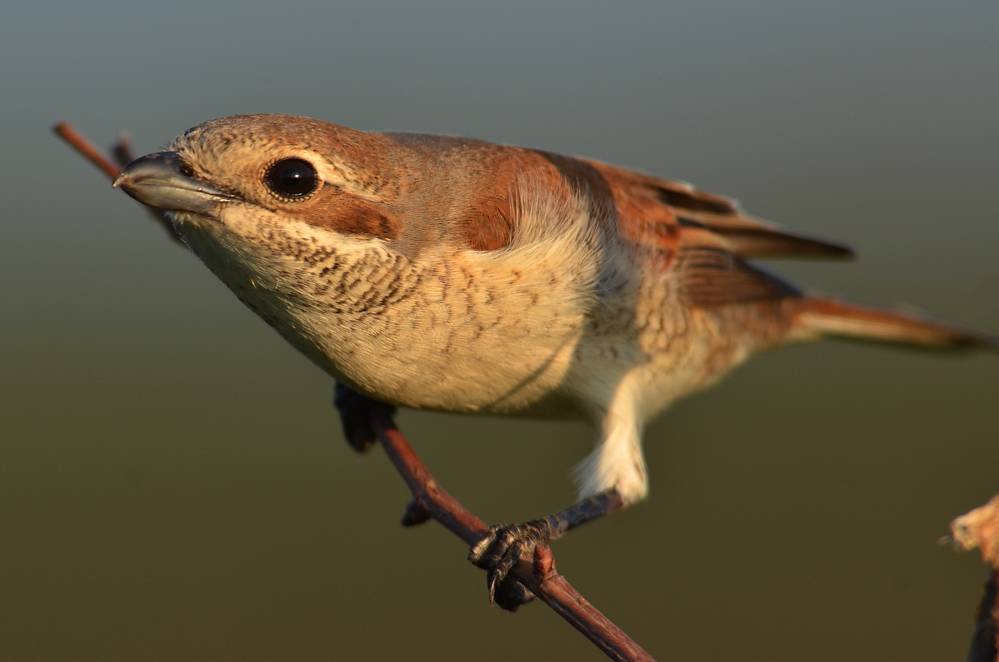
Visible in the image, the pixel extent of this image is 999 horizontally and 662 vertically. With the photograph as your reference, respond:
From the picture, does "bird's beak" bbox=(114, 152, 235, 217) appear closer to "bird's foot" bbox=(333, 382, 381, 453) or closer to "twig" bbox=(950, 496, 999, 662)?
"bird's foot" bbox=(333, 382, 381, 453)

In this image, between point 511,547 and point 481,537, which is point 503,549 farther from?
point 481,537

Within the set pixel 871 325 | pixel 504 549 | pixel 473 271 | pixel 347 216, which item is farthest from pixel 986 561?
pixel 871 325

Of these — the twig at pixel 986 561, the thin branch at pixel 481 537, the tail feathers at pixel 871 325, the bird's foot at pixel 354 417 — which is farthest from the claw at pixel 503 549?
the tail feathers at pixel 871 325

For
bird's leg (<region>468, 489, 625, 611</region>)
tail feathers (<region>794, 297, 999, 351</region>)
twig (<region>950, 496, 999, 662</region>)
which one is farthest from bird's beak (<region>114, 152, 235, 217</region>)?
tail feathers (<region>794, 297, 999, 351</region>)

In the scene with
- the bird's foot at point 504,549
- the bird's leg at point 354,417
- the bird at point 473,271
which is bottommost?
the bird's foot at point 504,549

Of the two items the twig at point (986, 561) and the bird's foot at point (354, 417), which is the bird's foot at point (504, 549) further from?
the twig at point (986, 561)

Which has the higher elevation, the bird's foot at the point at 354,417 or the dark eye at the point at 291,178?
the dark eye at the point at 291,178
